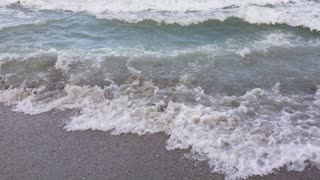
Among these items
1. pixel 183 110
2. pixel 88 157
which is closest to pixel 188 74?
pixel 183 110

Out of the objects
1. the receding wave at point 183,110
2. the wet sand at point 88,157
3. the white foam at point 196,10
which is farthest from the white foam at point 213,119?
the white foam at point 196,10

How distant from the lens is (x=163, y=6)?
1419cm

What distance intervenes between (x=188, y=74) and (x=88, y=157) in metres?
3.41

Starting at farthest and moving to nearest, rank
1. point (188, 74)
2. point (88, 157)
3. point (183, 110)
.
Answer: point (188, 74) → point (183, 110) → point (88, 157)

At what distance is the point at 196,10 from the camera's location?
539 inches

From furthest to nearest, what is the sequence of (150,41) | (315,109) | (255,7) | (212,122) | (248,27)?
1. (255,7)
2. (248,27)
3. (150,41)
4. (315,109)
5. (212,122)

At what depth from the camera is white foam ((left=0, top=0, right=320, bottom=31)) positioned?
11.9 meters

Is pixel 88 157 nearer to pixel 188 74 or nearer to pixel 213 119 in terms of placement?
pixel 213 119

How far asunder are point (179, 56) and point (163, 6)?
205 inches

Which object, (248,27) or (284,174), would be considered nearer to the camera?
(284,174)

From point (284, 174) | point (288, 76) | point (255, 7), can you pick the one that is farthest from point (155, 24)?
point (284, 174)

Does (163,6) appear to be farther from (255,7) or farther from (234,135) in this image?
(234,135)

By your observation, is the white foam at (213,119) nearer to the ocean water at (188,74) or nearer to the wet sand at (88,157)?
the ocean water at (188,74)

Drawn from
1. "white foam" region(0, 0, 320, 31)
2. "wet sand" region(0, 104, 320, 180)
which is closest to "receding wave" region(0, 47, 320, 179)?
"wet sand" region(0, 104, 320, 180)
